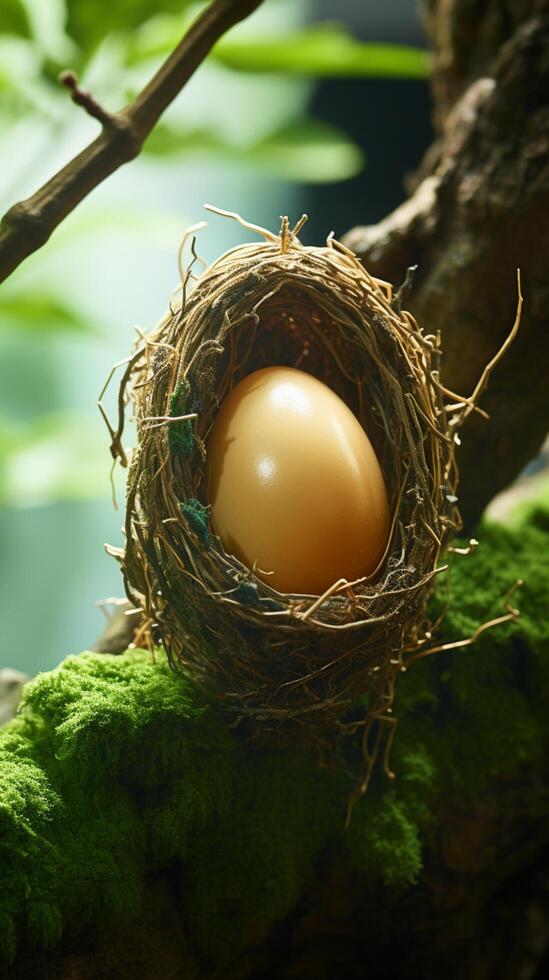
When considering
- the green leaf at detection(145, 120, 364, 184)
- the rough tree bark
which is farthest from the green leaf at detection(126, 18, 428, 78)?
the rough tree bark

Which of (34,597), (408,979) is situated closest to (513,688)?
(408,979)

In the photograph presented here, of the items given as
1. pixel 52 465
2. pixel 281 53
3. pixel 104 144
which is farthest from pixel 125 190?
pixel 104 144

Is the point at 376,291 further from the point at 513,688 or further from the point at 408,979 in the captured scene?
the point at 408,979

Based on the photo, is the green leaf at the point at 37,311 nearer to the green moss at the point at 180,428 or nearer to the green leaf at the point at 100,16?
the green leaf at the point at 100,16

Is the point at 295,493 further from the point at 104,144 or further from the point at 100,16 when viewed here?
the point at 100,16

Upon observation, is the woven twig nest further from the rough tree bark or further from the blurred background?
the blurred background

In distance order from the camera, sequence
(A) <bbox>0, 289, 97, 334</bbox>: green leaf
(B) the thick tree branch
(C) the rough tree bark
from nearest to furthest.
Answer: (B) the thick tree branch, (C) the rough tree bark, (A) <bbox>0, 289, 97, 334</bbox>: green leaf

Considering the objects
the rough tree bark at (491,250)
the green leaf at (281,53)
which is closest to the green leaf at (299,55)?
the green leaf at (281,53)

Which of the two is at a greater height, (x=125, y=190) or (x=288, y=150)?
(x=125, y=190)
